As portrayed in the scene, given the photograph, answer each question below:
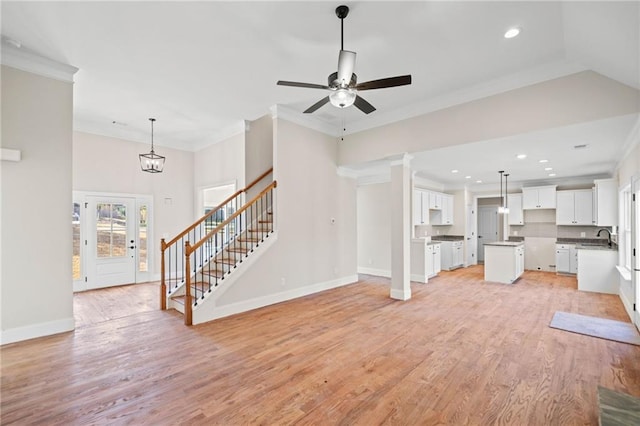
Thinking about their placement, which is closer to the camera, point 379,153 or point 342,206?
point 379,153

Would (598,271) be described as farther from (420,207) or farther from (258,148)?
(258,148)

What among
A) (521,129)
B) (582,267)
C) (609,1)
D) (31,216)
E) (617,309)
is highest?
(609,1)

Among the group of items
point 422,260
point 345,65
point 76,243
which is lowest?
point 422,260

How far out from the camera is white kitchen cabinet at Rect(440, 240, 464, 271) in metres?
8.96

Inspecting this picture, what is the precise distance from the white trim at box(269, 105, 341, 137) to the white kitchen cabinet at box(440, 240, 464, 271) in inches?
197

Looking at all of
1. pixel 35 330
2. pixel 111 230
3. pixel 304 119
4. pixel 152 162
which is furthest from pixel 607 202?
pixel 111 230

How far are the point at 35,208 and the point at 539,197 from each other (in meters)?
Result: 11.4

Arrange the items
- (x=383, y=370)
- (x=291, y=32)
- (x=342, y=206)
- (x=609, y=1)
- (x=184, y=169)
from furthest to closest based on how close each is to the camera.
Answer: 1. (x=184, y=169)
2. (x=342, y=206)
3. (x=291, y=32)
4. (x=383, y=370)
5. (x=609, y=1)

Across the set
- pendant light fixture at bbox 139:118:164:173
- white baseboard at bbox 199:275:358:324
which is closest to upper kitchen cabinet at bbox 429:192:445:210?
white baseboard at bbox 199:275:358:324

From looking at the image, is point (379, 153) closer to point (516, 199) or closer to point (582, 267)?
point (582, 267)

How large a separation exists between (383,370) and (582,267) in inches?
241

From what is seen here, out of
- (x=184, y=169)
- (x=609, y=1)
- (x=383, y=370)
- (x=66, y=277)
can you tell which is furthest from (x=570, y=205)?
(x=66, y=277)

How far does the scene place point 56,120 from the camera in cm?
391

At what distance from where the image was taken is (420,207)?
26.8ft
